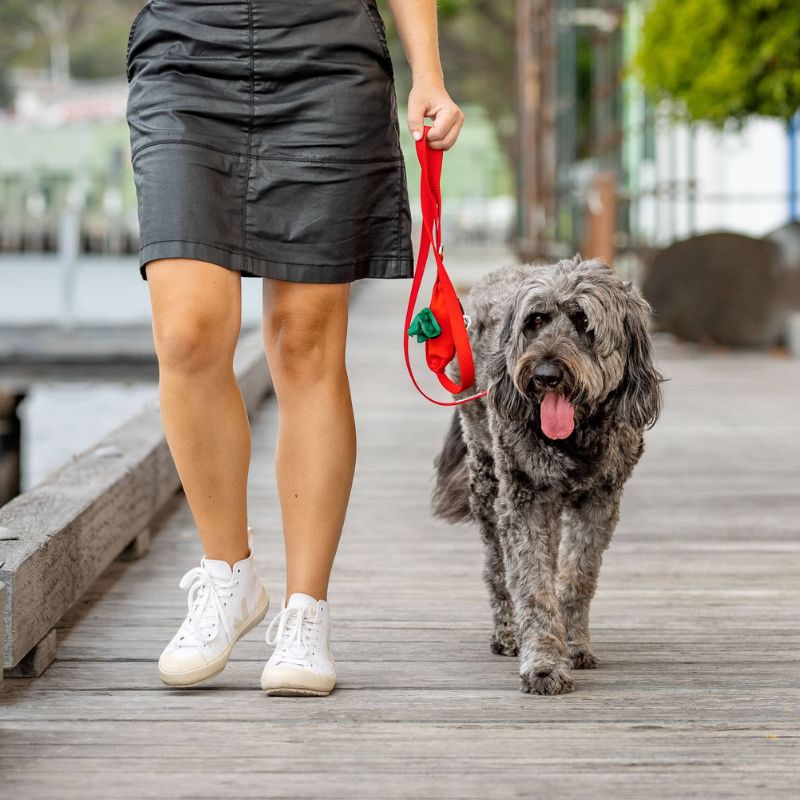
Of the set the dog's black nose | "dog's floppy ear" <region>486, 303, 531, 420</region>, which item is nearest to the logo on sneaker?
"dog's floppy ear" <region>486, 303, 531, 420</region>

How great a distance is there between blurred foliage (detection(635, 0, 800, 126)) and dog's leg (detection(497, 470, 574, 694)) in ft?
23.0

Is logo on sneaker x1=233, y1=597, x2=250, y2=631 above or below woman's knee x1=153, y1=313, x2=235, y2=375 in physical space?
below

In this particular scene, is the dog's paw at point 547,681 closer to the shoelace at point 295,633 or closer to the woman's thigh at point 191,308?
the shoelace at point 295,633

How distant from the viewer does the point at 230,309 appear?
3080 millimetres

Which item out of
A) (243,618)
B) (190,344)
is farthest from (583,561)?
(190,344)

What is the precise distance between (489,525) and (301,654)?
2.34 feet

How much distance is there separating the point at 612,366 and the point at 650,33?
7969 mm

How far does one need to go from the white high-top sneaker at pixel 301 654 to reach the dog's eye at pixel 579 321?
2.69 ft

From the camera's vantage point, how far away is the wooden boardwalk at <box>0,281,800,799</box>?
263 cm

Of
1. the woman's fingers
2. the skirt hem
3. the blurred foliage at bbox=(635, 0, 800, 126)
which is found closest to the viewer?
the skirt hem

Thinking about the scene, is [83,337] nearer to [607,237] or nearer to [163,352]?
[607,237]

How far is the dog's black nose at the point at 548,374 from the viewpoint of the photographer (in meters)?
3.07

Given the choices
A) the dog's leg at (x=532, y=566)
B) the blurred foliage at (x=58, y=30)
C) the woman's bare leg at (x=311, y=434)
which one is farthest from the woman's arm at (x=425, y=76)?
the blurred foliage at (x=58, y=30)

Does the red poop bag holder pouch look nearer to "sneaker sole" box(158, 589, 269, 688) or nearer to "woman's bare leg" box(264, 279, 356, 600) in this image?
"woman's bare leg" box(264, 279, 356, 600)
